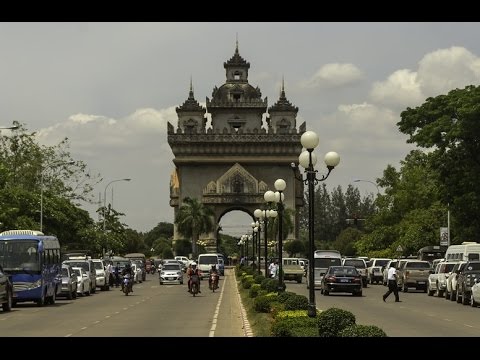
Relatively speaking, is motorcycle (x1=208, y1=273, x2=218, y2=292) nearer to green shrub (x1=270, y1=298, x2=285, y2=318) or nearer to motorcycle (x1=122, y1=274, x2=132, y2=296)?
motorcycle (x1=122, y1=274, x2=132, y2=296)

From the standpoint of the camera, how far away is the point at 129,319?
31.1m

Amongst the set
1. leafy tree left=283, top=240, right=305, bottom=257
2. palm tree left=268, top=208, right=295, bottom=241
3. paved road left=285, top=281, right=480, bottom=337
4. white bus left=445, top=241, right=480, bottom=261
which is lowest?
paved road left=285, top=281, right=480, bottom=337

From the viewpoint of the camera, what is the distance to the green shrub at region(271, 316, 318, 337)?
742 inches

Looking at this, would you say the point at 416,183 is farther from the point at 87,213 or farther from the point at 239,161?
the point at 239,161

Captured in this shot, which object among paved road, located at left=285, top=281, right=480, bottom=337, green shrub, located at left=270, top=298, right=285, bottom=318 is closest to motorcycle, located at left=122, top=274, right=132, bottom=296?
paved road, located at left=285, top=281, right=480, bottom=337

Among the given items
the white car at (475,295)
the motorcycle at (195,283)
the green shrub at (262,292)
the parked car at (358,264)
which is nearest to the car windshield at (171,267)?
the parked car at (358,264)

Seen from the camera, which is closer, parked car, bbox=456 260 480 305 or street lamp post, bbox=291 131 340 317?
street lamp post, bbox=291 131 340 317

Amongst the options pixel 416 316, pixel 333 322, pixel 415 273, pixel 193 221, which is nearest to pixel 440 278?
pixel 415 273

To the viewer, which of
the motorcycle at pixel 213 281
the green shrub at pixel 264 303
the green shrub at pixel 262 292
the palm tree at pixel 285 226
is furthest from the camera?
the palm tree at pixel 285 226

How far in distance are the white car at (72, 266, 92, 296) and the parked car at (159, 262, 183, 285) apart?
1627cm

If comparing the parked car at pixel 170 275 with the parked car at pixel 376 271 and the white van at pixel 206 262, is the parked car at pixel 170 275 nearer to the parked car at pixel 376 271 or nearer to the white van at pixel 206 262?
the white van at pixel 206 262

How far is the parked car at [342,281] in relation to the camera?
48.1 meters

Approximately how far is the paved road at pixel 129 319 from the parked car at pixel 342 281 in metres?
6.03
